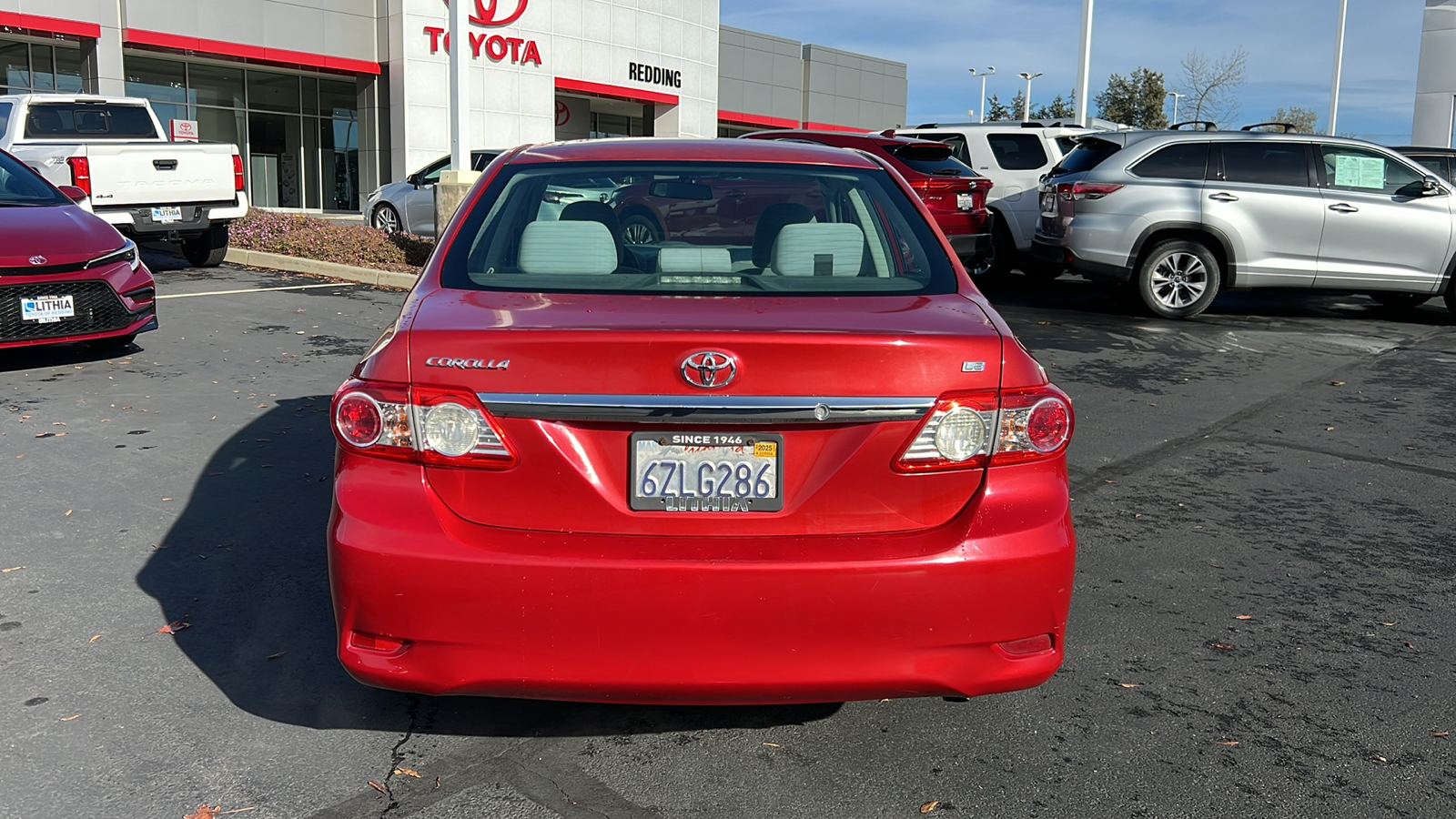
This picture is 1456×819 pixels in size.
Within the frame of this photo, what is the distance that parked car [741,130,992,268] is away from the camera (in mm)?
12422

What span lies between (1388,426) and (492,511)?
21.5ft

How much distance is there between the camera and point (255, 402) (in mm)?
7293

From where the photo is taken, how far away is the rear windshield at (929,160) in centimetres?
1268

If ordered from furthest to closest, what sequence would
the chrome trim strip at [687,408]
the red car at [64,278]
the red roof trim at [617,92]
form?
the red roof trim at [617,92]
the red car at [64,278]
the chrome trim strip at [687,408]

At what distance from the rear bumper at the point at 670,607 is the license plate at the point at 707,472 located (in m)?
0.09

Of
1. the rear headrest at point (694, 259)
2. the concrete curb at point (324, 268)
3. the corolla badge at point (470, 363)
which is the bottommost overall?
the concrete curb at point (324, 268)

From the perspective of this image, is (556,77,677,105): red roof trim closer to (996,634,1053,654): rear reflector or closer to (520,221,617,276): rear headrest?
(520,221,617,276): rear headrest

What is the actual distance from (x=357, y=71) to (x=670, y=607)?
30.3m

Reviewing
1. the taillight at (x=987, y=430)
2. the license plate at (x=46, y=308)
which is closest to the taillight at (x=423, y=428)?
the taillight at (x=987, y=430)

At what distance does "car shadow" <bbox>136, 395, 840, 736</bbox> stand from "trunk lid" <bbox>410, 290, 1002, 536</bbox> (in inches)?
33.1

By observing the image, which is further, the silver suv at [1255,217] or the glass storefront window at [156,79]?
the glass storefront window at [156,79]

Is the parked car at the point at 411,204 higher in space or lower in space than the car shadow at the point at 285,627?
higher

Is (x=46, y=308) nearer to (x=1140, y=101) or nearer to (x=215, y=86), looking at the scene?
(x=215, y=86)

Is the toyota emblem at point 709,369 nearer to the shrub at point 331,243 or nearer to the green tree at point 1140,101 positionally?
the shrub at point 331,243
